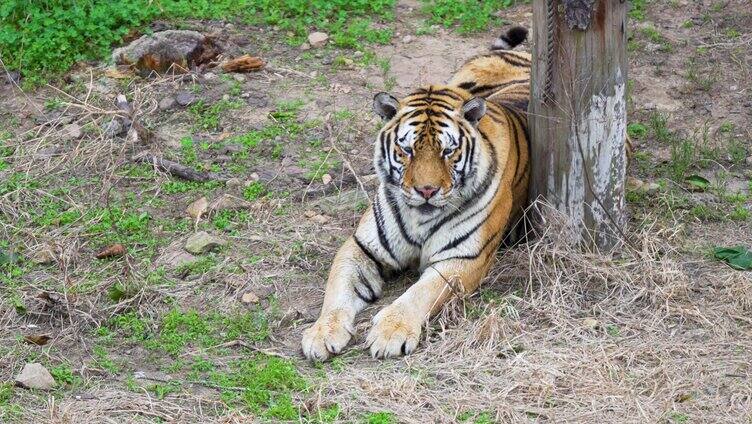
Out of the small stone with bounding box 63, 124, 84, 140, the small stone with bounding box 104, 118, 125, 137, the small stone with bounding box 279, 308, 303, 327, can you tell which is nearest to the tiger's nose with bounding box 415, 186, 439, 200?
the small stone with bounding box 279, 308, 303, 327

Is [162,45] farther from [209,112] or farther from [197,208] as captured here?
[197,208]

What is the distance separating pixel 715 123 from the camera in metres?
7.17

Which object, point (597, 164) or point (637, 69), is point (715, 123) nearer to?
point (637, 69)

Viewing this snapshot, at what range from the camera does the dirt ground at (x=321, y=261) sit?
15.6ft

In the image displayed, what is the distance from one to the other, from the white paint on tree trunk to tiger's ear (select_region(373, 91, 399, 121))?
84 cm

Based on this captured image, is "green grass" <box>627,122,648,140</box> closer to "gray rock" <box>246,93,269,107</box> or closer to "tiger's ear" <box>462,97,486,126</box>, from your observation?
"tiger's ear" <box>462,97,486,126</box>

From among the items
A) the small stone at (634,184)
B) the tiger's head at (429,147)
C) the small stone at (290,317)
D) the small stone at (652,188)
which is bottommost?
the small stone at (634,184)

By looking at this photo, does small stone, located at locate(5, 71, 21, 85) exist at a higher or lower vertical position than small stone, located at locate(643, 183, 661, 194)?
higher

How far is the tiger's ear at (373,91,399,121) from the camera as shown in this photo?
561 cm

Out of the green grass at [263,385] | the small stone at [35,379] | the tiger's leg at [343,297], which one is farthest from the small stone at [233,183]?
the small stone at [35,379]

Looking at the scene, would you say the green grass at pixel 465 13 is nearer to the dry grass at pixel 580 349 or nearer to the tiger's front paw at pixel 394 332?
the dry grass at pixel 580 349

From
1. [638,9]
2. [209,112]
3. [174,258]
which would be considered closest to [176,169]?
[209,112]

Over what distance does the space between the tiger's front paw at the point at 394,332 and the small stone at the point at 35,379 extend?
134cm

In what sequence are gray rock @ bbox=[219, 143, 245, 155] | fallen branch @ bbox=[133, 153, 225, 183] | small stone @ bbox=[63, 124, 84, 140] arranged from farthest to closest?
small stone @ bbox=[63, 124, 84, 140] → gray rock @ bbox=[219, 143, 245, 155] → fallen branch @ bbox=[133, 153, 225, 183]
